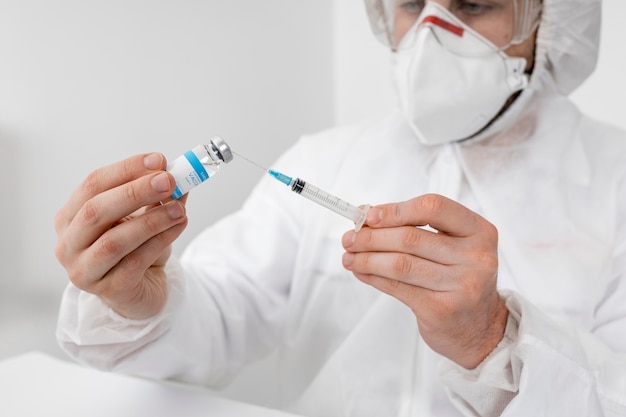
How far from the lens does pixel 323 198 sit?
0.71 m

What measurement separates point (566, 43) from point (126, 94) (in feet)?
3.00

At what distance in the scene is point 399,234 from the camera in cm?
69

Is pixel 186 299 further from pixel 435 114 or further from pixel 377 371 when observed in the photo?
pixel 435 114

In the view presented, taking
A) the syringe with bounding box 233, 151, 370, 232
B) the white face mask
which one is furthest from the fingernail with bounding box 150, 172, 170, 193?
the white face mask

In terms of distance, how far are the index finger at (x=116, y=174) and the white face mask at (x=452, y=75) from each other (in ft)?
1.69

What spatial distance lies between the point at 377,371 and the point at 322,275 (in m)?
0.21

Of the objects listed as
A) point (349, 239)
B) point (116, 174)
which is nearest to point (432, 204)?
point (349, 239)

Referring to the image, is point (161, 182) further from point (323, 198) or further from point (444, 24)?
point (444, 24)

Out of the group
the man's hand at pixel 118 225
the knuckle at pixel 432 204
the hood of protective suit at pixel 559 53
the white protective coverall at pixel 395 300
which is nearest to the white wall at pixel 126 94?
the white protective coverall at pixel 395 300

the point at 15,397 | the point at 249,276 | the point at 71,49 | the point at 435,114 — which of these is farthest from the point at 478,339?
the point at 71,49

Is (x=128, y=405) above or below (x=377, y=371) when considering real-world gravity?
above

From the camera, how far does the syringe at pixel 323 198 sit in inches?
27.8

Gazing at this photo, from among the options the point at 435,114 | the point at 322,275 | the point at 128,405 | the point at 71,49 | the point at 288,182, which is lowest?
the point at 322,275

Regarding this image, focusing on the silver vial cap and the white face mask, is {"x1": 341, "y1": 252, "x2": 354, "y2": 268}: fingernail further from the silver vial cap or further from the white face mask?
the white face mask
